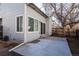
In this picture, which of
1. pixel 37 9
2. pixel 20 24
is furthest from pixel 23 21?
pixel 37 9

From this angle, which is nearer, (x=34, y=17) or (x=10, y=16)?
(x=10, y=16)

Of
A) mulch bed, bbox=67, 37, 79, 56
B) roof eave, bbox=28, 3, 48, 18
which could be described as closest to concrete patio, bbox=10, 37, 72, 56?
mulch bed, bbox=67, 37, 79, 56

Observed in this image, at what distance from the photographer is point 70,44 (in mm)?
2494

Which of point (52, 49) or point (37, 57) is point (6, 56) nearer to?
point (37, 57)

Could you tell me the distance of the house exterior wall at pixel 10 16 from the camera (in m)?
2.37

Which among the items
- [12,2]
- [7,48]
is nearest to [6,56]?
[7,48]

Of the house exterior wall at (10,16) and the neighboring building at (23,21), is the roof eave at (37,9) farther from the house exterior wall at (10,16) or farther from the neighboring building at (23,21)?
the house exterior wall at (10,16)

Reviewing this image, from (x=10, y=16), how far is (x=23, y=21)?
0.27 metres

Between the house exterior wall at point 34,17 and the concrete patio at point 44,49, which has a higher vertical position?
the house exterior wall at point 34,17

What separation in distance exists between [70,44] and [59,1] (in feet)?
3.01

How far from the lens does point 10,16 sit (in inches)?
93.4

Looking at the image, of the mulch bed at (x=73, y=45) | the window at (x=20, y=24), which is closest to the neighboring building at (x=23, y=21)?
the window at (x=20, y=24)

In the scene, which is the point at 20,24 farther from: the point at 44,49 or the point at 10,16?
the point at 44,49

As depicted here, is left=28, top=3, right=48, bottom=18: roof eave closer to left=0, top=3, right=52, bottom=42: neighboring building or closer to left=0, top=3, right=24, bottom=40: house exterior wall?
left=0, top=3, right=52, bottom=42: neighboring building
